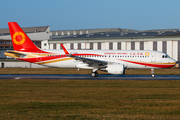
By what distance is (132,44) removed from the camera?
6700 centimetres

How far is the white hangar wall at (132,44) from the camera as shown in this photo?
62.2 m

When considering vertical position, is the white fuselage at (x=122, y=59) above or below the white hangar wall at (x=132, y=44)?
below

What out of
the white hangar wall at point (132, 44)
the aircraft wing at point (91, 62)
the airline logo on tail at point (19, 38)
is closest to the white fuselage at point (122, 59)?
the aircraft wing at point (91, 62)

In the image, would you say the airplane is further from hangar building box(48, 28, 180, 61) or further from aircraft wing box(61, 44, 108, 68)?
hangar building box(48, 28, 180, 61)

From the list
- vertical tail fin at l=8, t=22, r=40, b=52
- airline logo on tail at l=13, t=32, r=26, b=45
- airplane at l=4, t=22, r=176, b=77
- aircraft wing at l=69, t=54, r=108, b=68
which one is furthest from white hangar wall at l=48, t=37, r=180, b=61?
airline logo on tail at l=13, t=32, r=26, b=45

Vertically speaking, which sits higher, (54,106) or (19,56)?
(19,56)

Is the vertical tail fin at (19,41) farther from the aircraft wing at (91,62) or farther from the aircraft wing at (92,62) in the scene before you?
the aircraft wing at (92,62)

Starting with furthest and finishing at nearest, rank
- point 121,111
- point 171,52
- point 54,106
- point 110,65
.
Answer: point 171,52
point 110,65
point 54,106
point 121,111

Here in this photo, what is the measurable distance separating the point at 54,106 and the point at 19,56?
23243mm

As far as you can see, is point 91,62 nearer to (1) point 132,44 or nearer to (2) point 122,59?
(2) point 122,59

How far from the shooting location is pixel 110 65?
111 ft

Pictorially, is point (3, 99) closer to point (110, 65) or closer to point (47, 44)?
point (110, 65)

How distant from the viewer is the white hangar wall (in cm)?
6219

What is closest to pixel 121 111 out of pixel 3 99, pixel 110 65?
pixel 3 99
